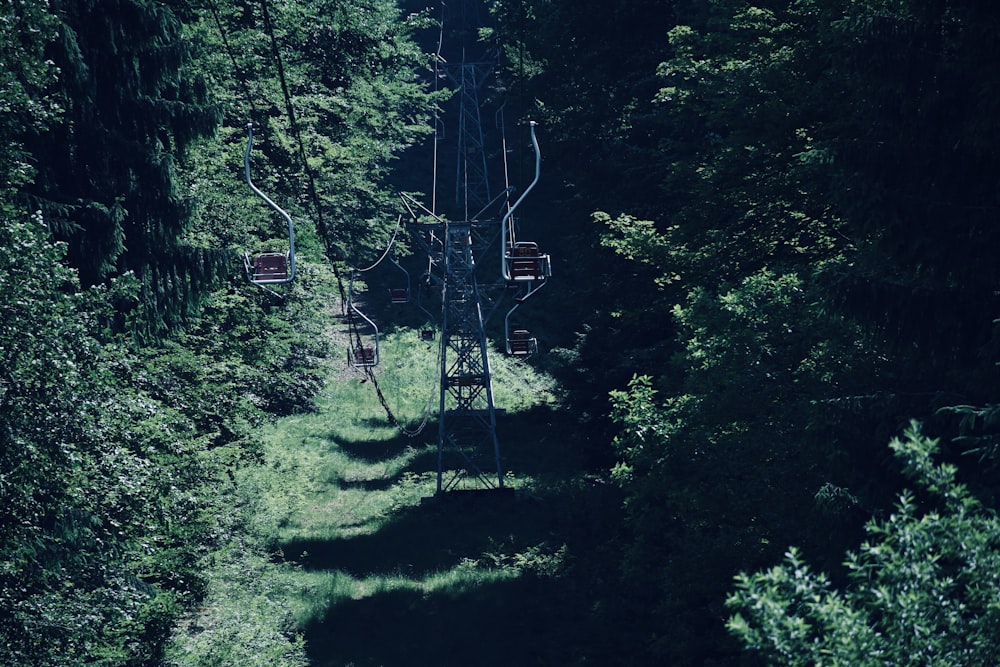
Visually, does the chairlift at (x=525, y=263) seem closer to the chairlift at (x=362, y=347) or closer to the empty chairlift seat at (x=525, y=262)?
the empty chairlift seat at (x=525, y=262)

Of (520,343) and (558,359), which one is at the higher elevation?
(520,343)

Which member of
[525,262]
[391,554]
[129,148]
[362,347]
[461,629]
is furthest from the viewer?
[362,347]

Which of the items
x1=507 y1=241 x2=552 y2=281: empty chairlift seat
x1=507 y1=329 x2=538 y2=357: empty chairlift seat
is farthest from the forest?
x1=507 y1=241 x2=552 y2=281: empty chairlift seat

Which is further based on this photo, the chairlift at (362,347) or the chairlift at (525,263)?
the chairlift at (362,347)

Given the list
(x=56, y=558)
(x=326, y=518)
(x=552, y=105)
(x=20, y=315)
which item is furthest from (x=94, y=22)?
(x=552, y=105)

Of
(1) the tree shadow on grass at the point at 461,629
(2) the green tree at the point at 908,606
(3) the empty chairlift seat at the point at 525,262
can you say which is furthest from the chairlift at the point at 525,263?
(2) the green tree at the point at 908,606

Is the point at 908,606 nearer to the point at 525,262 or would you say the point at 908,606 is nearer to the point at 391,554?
the point at 525,262

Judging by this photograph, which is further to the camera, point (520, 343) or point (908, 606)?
point (520, 343)

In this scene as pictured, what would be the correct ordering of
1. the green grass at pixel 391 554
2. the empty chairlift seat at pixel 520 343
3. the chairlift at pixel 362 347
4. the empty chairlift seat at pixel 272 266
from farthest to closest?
the empty chairlift seat at pixel 520 343 < the chairlift at pixel 362 347 < the green grass at pixel 391 554 < the empty chairlift seat at pixel 272 266

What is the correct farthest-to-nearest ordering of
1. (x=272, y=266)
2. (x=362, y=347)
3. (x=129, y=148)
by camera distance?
1. (x=362, y=347)
2. (x=129, y=148)
3. (x=272, y=266)

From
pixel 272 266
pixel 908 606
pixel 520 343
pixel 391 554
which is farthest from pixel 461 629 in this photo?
pixel 908 606
